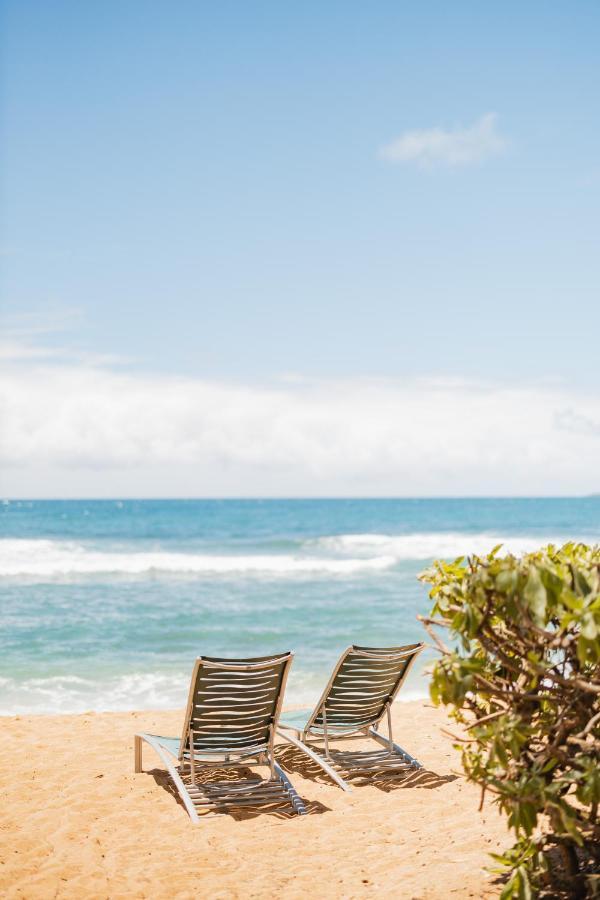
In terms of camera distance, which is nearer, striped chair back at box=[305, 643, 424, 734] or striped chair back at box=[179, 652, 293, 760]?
striped chair back at box=[179, 652, 293, 760]

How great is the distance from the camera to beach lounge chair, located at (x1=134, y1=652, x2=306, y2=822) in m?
5.52

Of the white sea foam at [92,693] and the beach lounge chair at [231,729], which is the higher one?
the beach lounge chair at [231,729]

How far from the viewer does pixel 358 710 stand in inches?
267

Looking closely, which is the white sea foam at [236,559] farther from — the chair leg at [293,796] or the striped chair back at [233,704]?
the striped chair back at [233,704]

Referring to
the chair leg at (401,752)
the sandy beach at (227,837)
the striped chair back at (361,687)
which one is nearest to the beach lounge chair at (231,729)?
the sandy beach at (227,837)

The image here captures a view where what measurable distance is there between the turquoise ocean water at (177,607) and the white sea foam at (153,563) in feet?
0.21

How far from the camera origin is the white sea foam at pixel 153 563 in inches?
1017

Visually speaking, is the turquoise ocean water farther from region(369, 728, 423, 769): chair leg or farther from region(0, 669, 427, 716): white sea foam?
region(369, 728, 423, 769): chair leg

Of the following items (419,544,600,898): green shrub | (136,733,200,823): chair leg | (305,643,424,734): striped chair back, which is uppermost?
(419,544,600,898): green shrub

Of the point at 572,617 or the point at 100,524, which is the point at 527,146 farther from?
the point at 100,524

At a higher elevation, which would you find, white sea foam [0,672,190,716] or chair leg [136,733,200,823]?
chair leg [136,733,200,823]

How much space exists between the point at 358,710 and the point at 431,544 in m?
36.2

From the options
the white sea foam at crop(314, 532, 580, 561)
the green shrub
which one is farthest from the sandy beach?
the white sea foam at crop(314, 532, 580, 561)

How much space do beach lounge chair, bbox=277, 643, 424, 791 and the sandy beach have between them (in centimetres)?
24
